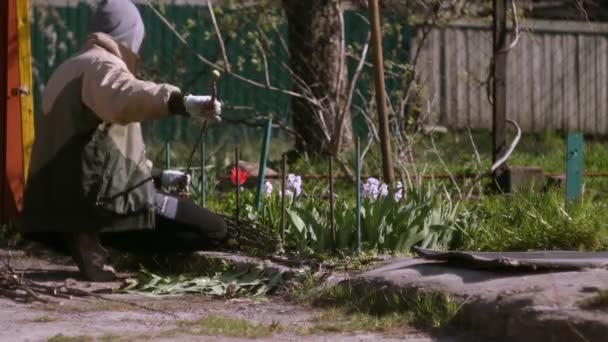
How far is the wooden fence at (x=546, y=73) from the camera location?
49.0 ft

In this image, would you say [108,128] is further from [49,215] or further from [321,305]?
[321,305]

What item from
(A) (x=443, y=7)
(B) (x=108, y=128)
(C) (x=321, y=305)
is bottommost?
(C) (x=321, y=305)

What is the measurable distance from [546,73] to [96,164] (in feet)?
31.2

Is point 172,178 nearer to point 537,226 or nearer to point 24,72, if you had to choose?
point 537,226

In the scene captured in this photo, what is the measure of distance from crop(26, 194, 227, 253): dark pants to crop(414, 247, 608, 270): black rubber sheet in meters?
1.49

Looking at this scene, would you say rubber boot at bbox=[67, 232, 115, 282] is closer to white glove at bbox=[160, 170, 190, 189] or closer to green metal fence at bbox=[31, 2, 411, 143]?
white glove at bbox=[160, 170, 190, 189]

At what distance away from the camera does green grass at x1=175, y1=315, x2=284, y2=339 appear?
5.44 m

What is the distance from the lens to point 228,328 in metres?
5.54

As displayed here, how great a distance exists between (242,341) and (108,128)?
2.06m

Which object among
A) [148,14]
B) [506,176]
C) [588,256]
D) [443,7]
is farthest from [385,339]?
[148,14]

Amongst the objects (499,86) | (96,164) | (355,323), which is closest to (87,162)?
(96,164)

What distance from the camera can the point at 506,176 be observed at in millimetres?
9750

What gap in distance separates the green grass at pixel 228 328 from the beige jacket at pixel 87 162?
139cm

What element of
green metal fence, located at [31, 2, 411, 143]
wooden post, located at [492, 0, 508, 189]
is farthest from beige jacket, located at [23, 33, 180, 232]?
green metal fence, located at [31, 2, 411, 143]
